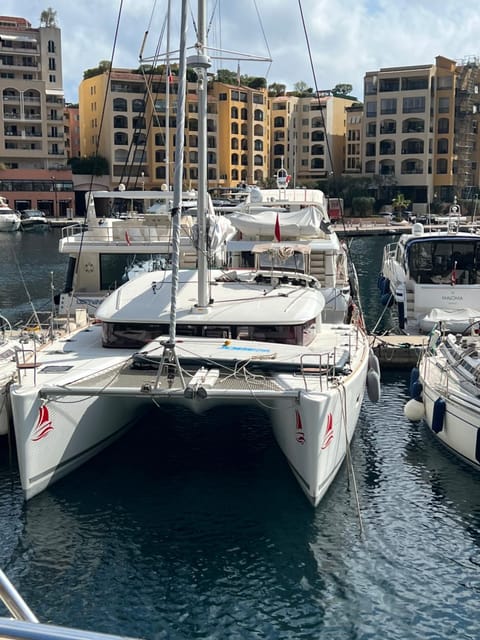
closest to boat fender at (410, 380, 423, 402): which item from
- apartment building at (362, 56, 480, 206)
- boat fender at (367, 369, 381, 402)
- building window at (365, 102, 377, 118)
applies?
boat fender at (367, 369, 381, 402)

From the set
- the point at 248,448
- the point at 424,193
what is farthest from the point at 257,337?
the point at 424,193

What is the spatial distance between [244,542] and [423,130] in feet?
254

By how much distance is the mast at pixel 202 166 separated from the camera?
13.2 meters

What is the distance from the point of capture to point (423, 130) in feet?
269

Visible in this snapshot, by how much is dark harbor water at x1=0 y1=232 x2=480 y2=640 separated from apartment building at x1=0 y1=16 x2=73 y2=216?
74553 millimetres

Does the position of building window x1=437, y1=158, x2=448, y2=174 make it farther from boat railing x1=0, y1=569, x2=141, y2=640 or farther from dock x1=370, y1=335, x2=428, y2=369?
boat railing x1=0, y1=569, x2=141, y2=640

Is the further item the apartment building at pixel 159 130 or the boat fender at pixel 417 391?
the apartment building at pixel 159 130

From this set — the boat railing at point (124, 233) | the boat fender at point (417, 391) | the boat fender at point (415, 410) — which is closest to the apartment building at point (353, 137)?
the boat railing at point (124, 233)

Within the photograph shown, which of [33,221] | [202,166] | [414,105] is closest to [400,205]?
[414,105]

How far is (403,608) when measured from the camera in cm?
890

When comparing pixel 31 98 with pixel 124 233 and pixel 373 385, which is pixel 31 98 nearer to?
pixel 124 233

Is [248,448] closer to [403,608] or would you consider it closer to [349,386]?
[349,386]

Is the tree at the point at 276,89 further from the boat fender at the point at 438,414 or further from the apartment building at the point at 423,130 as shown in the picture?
the boat fender at the point at 438,414

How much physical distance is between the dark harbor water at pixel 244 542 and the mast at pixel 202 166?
295 cm
